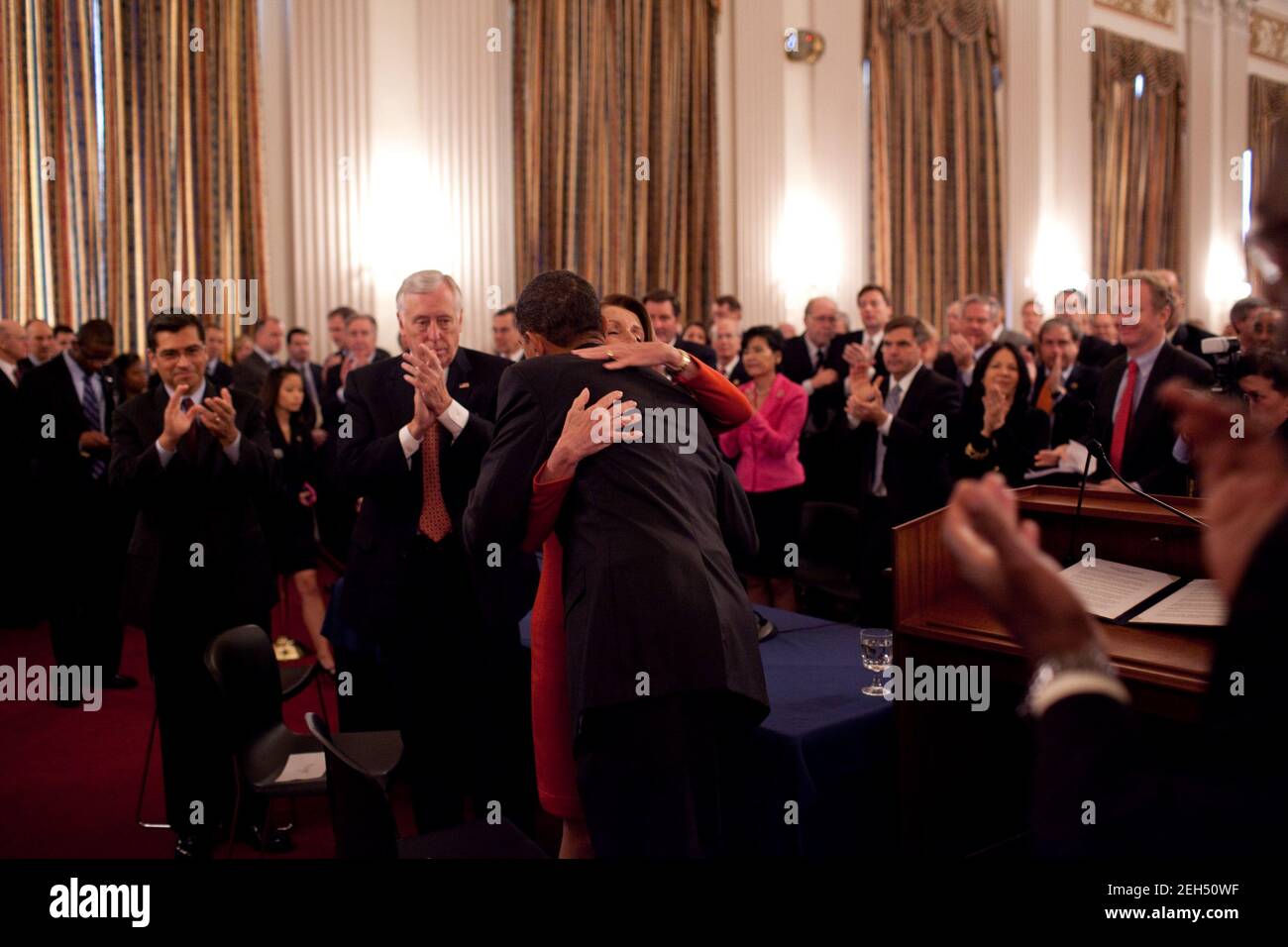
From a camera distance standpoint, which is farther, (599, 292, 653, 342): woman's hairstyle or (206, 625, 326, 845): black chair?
(599, 292, 653, 342): woman's hairstyle

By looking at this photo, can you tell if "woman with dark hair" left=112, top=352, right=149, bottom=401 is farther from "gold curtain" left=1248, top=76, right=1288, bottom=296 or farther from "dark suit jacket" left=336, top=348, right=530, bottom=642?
"gold curtain" left=1248, top=76, right=1288, bottom=296

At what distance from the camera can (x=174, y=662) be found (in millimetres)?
3174

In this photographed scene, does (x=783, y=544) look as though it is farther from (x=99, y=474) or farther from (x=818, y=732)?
(x=99, y=474)

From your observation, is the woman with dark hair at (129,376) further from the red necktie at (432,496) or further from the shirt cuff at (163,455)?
the red necktie at (432,496)

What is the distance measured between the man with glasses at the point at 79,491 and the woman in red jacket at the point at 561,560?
3.37m

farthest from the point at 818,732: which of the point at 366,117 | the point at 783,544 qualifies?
the point at 366,117

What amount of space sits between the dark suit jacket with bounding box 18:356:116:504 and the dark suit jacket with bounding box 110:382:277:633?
2.36 meters

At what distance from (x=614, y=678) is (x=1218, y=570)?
1.18 meters

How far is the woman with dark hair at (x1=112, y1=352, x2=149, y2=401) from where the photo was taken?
250 inches

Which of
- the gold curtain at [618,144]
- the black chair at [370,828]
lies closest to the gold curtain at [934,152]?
the gold curtain at [618,144]

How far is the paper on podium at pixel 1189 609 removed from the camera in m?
2.14

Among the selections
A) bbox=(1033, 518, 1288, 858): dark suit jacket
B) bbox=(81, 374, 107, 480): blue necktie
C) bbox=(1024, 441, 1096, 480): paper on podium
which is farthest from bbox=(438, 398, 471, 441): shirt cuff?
bbox=(81, 374, 107, 480): blue necktie

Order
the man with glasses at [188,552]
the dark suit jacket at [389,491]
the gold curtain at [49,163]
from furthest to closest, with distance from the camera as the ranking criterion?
the gold curtain at [49,163], the man with glasses at [188,552], the dark suit jacket at [389,491]

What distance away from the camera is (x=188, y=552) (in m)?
3.15
